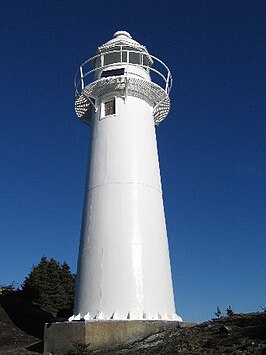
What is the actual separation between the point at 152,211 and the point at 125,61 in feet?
27.0

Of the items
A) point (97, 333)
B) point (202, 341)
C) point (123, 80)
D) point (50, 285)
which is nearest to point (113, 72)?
point (123, 80)

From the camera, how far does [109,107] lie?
20.6 metres

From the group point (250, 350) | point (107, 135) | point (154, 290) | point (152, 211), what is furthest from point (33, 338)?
point (250, 350)

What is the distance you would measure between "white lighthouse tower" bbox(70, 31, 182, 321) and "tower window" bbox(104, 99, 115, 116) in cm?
5

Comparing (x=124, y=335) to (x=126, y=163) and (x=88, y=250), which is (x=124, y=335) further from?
(x=126, y=163)

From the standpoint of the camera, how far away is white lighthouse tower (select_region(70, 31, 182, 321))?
54.3 ft

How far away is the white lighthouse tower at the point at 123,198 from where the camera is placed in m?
16.6

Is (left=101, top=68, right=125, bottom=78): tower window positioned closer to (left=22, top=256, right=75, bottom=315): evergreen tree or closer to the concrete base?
the concrete base

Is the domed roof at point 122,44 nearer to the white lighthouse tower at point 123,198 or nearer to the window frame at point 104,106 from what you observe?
the white lighthouse tower at point 123,198

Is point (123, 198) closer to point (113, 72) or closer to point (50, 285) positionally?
point (113, 72)

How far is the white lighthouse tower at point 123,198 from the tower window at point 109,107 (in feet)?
0.17

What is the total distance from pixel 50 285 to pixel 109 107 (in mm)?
21730

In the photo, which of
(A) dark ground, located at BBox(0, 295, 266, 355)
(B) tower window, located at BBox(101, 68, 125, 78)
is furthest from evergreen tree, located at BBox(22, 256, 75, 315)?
(B) tower window, located at BBox(101, 68, 125, 78)

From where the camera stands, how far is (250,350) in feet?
33.7
